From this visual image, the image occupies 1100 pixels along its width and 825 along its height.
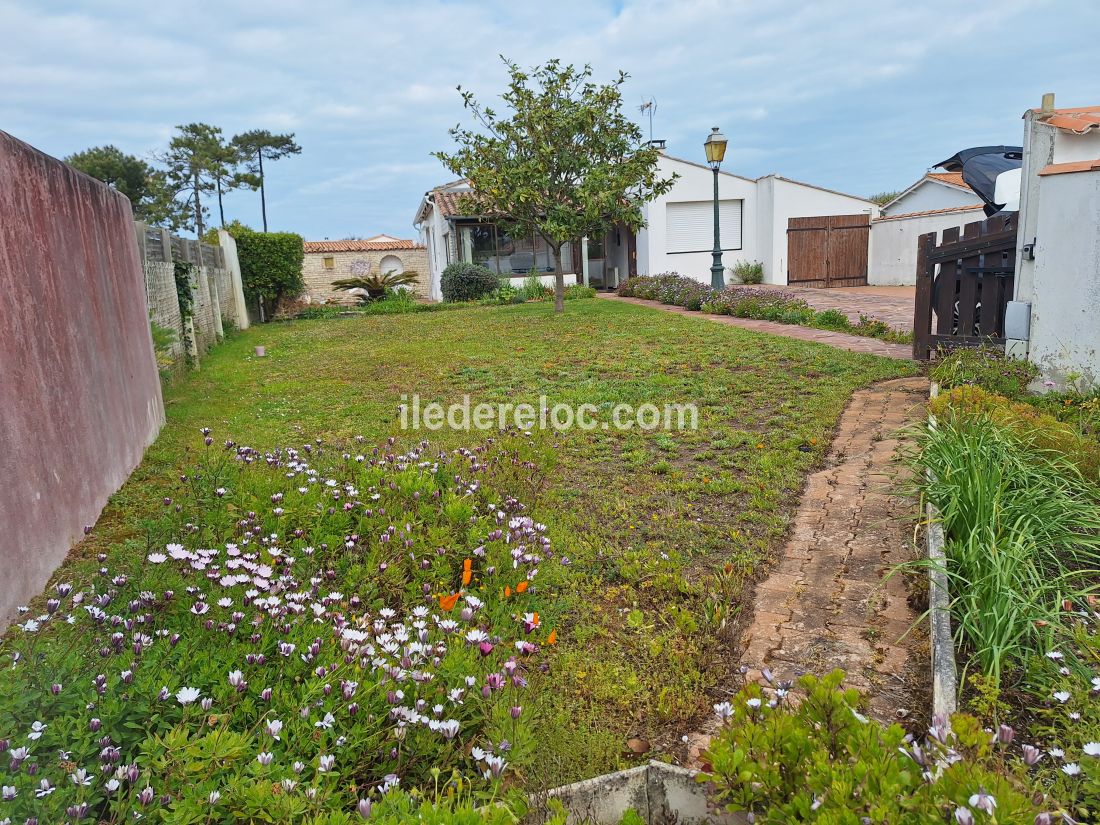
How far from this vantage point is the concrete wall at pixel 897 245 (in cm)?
2034

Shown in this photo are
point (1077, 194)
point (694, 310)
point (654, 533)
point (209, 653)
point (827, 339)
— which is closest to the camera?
point (209, 653)

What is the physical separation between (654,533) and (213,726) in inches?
103

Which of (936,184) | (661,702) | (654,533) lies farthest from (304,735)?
(936,184)

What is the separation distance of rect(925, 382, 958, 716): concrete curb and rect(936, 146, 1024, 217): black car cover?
6.69m

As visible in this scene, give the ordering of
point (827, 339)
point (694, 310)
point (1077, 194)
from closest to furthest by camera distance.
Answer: point (1077, 194), point (827, 339), point (694, 310)

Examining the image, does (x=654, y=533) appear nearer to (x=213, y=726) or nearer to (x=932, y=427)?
(x=932, y=427)

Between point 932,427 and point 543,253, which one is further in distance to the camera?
point 543,253

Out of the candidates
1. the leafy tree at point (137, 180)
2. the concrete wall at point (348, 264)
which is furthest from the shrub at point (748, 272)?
the leafy tree at point (137, 180)

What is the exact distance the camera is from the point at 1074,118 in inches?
226

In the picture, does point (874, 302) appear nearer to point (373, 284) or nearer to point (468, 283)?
point (468, 283)

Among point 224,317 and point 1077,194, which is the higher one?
point 1077,194

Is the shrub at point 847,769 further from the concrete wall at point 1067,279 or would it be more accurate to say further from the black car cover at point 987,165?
the black car cover at point 987,165

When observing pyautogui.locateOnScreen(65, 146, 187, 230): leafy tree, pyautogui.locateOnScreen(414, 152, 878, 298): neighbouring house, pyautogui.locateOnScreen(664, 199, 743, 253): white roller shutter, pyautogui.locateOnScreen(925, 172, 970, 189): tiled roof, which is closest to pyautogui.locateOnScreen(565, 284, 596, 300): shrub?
pyautogui.locateOnScreen(414, 152, 878, 298): neighbouring house

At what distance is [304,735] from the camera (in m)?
2.00
